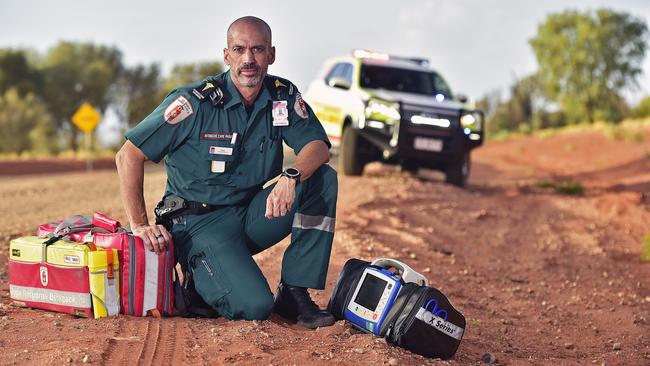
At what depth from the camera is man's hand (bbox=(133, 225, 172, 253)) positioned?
18.1ft

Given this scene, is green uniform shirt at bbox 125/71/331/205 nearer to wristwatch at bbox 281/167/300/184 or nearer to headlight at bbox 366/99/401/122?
wristwatch at bbox 281/167/300/184

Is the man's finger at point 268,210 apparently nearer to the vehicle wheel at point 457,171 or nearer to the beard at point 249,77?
the beard at point 249,77

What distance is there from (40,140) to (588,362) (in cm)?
4989

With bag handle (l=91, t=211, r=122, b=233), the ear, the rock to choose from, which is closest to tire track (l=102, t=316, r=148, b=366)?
bag handle (l=91, t=211, r=122, b=233)

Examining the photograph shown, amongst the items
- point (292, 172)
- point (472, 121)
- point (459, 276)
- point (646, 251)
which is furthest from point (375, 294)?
point (472, 121)

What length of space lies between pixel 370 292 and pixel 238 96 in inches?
53.8

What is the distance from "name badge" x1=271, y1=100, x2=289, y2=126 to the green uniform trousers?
1.21 feet

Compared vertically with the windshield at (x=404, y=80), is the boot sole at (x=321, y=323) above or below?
below

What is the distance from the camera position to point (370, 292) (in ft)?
18.5

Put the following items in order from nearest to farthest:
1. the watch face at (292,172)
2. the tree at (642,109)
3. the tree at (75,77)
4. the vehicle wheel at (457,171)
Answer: the watch face at (292,172)
the vehicle wheel at (457,171)
the tree at (642,109)
the tree at (75,77)

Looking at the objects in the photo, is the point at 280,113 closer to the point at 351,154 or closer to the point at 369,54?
the point at 351,154

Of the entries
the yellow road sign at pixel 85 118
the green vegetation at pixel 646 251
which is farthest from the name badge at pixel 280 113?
the yellow road sign at pixel 85 118

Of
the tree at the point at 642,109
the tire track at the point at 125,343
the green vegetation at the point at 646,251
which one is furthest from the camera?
the tree at the point at 642,109

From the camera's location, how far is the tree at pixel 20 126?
51.7m
